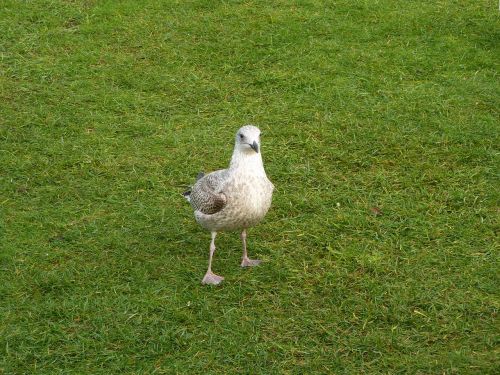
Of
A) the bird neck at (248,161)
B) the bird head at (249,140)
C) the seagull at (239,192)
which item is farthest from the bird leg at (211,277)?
the bird head at (249,140)

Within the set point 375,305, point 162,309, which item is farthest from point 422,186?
point 162,309

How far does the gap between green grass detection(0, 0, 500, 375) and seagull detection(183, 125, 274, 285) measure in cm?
48

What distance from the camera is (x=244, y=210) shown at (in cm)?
595

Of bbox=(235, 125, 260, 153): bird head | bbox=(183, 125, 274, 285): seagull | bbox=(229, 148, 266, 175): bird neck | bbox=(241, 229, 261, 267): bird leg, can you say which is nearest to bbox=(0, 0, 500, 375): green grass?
bbox=(241, 229, 261, 267): bird leg

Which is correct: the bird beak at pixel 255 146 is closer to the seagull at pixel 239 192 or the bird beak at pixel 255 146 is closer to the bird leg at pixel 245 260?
the seagull at pixel 239 192

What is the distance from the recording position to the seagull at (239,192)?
19.5 ft

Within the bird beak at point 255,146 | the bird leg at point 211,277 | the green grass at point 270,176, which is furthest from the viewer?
the bird leg at point 211,277

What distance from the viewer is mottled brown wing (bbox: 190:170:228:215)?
5.98 m

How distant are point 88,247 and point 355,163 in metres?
2.65

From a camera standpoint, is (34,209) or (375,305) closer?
(375,305)

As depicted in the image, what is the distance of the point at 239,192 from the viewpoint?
5930 millimetres

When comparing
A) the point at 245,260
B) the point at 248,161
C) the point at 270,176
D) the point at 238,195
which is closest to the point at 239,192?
the point at 238,195

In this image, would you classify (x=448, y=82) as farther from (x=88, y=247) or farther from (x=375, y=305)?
(x=88, y=247)

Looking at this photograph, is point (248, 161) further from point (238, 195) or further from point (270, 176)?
point (270, 176)
